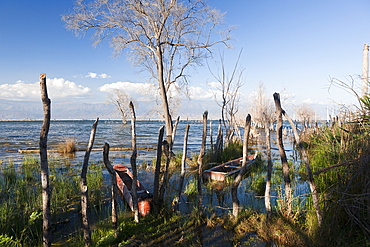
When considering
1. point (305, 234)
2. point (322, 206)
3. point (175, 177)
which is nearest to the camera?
point (305, 234)

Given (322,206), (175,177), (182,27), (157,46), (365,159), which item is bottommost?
(175,177)

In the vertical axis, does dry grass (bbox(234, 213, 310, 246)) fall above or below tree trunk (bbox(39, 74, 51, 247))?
below

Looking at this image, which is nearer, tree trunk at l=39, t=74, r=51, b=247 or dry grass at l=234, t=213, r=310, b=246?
tree trunk at l=39, t=74, r=51, b=247

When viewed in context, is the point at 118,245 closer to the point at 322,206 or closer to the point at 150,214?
the point at 150,214

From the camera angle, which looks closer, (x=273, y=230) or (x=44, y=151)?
(x=44, y=151)

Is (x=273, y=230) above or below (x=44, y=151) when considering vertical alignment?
below

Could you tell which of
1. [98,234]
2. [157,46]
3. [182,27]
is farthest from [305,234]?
[182,27]

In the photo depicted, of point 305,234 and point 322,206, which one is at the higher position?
point 322,206

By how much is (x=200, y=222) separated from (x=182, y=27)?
11.0 m

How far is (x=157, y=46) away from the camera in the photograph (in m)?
11.3

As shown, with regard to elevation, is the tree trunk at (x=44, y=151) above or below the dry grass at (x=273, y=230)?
above

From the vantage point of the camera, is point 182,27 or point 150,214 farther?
point 182,27

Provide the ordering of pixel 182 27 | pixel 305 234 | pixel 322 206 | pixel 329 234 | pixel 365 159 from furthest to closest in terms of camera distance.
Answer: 1. pixel 182 27
2. pixel 322 206
3. pixel 305 234
4. pixel 329 234
5. pixel 365 159

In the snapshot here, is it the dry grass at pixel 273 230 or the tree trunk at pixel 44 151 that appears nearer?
the tree trunk at pixel 44 151
